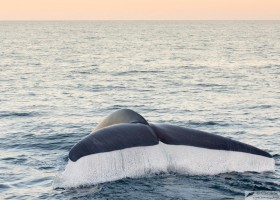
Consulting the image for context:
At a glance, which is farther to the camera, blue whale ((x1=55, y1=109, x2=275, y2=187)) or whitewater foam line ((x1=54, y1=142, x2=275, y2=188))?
whitewater foam line ((x1=54, y1=142, x2=275, y2=188))

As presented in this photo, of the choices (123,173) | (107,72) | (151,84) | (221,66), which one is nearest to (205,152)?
(123,173)

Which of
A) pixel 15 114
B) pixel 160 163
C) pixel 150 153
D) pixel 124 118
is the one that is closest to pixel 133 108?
pixel 15 114

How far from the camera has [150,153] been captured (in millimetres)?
8734

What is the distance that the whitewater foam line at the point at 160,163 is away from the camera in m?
8.52

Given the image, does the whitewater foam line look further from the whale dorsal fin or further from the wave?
the wave

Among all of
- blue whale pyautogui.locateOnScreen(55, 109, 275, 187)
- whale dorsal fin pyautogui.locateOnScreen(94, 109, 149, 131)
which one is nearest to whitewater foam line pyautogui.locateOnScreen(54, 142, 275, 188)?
blue whale pyautogui.locateOnScreen(55, 109, 275, 187)

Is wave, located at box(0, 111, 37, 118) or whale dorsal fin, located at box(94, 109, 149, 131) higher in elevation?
whale dorsal fin, located at box(94, 109, 149, 131)

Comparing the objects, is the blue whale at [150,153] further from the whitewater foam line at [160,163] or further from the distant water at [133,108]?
the distant water at [133,108]

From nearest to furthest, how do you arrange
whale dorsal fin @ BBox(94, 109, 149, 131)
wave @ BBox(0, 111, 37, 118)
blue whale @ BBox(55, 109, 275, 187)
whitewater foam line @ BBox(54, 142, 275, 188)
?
blue whale @ BBox(55, 109, 275, 187), whitewater foam line @ BBox(54, 142, 275, 188), whale dorsal fin @ BBox(94, 109, 149, 131), wave @ BBox(0, 111, 37, 118)

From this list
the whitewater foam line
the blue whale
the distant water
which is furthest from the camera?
the distant water

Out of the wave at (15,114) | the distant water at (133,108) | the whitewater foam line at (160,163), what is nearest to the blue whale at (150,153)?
the whitewater foam line at (160,163)

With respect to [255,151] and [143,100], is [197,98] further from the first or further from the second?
[255,151]

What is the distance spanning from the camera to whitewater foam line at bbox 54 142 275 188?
27.9 feet

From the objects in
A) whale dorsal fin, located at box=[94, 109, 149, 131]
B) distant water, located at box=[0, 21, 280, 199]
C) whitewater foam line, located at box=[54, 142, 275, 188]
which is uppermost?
whale dorsal fin, located at box=[94, 109, 149, 131]
